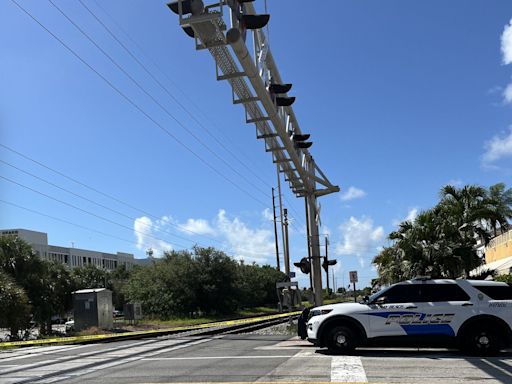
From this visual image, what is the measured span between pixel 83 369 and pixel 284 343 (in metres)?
6.06

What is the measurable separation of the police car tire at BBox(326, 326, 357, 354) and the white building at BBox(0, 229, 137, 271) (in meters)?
94.4

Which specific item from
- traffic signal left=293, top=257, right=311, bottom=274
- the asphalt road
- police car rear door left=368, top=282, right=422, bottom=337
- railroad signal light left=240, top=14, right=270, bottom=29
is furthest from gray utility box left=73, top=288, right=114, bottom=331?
railroad signal light left=240, top=14, right=270, bottom=29

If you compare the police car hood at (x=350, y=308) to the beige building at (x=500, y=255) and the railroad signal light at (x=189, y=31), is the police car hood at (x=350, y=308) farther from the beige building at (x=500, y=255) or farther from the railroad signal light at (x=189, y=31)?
the beige building at (x=500, y=255)

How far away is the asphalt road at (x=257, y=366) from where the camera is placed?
30.8 ft

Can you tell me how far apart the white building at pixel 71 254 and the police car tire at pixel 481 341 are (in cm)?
9623

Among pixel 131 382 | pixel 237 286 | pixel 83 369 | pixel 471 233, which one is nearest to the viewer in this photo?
pixel 131 382

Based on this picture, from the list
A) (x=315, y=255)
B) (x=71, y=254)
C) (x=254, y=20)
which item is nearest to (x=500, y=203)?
(x=315, y=255)

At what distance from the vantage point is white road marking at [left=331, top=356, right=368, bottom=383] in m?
9.00

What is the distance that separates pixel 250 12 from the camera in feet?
42.9

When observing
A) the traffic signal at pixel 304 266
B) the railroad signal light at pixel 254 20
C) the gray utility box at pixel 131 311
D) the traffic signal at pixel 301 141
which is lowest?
the gray utility box at pixel 131 311

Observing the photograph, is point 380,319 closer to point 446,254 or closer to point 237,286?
point 446,254

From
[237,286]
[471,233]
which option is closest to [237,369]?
[471,233]

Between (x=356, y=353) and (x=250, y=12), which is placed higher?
(x=250, y=12)

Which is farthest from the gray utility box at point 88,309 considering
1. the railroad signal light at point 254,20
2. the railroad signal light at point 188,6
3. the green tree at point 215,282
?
the green tree at point 215,282
